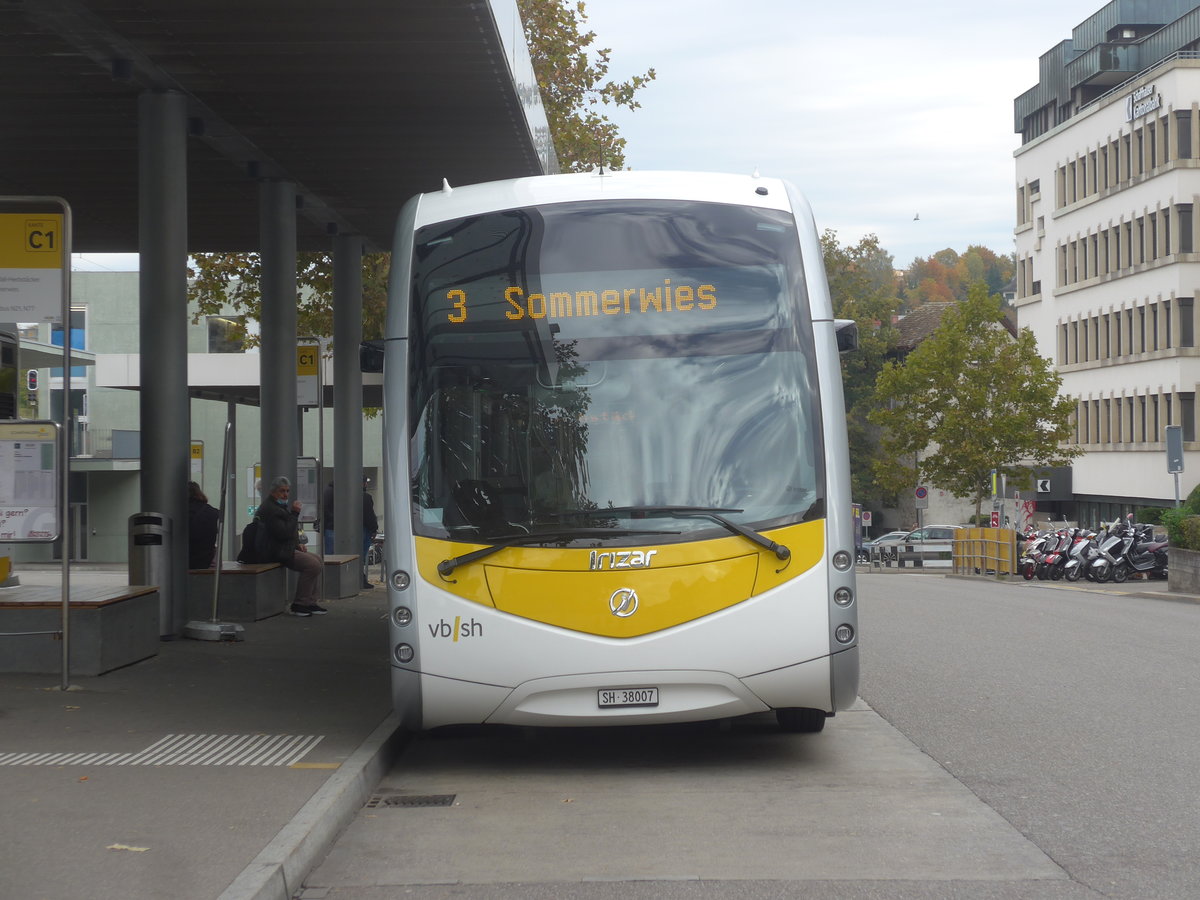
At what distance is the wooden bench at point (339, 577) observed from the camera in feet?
70.4

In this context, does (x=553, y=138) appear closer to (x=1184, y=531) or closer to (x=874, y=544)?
(x=1184, y=531)

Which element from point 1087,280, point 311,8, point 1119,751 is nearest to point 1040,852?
point 1119,751

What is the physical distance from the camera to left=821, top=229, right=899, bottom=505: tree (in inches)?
2977

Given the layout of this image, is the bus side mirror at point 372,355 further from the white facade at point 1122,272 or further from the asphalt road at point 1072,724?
the white facade at point 1122,272

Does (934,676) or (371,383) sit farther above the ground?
(371,383)

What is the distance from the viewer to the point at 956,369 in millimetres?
60594

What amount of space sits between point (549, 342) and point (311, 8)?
4.49 m

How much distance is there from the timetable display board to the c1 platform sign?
79 centimetres

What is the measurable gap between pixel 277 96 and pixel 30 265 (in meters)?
4.72

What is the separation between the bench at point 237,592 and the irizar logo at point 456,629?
295 inches

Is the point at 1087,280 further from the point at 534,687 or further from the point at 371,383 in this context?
the point at 534,687

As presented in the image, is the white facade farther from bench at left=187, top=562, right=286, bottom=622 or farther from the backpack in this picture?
bench at left=187, top=562, right=286, bottom=622

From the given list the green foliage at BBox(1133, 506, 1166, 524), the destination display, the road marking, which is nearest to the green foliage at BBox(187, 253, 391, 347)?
the destination display

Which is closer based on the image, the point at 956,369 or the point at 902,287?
the point at 956,369
